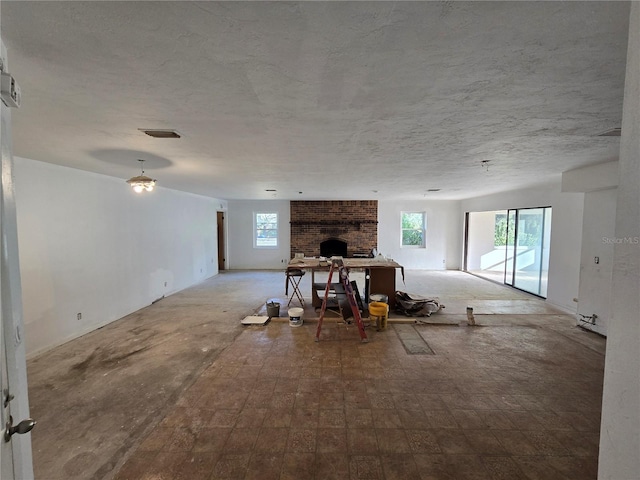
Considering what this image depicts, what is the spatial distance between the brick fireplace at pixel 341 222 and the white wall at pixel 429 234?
36 cm

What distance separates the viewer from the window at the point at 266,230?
9469 mm

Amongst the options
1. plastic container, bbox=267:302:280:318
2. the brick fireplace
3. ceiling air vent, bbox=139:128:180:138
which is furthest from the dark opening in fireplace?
ceiling air vent, bbox=139:128:180:138

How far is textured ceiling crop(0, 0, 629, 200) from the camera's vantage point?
1054 mm

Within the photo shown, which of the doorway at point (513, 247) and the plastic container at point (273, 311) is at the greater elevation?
the doorway at point (513, 247)

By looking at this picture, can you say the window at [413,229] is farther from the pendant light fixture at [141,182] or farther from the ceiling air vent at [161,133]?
the ceiling air vent at [161,133]

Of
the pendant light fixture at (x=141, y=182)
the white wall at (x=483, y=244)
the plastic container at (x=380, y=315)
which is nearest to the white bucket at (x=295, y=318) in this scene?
the plastic container at (x=380, y=315)

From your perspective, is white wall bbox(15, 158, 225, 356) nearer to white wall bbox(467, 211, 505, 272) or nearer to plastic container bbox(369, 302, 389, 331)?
plastic container bbox(369, 302, 389, 331)

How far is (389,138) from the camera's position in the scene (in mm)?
2547

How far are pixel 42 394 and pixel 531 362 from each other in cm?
494

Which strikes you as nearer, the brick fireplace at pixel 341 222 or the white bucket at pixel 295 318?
the white bucket at pixel 295 318

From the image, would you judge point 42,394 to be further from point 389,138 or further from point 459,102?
point 459,102

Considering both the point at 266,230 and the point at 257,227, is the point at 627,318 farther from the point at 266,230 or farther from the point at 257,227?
the point at 257,227

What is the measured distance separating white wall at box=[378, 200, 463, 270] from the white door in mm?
8877

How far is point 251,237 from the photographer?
9492 mm
